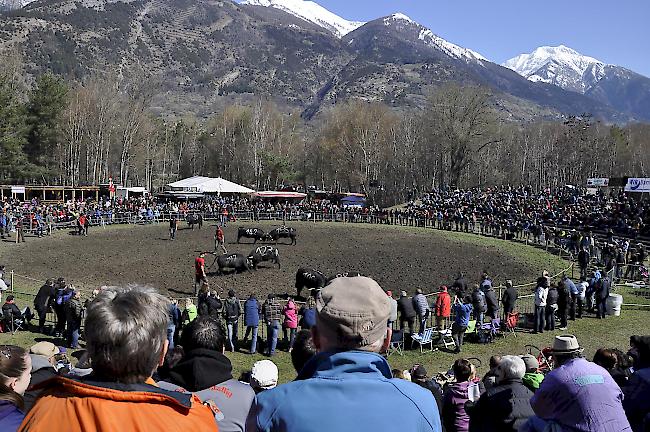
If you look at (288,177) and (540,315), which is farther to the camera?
(288,177)

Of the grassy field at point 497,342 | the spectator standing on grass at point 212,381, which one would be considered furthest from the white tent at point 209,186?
the spectator standing on grass at point 212,381

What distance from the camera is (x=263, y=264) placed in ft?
88.0

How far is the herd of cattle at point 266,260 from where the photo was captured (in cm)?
1995

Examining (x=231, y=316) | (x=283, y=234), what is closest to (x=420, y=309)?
(x=231, y=316)

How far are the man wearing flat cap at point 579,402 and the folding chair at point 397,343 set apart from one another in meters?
9.45

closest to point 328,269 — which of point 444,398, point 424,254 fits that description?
point 424,254

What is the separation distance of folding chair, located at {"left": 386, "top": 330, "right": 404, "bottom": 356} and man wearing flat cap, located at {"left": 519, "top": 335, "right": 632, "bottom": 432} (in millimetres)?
9450

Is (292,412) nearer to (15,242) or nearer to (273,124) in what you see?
(15,242)

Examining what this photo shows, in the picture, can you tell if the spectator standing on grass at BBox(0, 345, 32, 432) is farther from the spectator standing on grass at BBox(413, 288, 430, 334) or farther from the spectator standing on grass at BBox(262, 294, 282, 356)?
the spectator standing on grass at BBox(413, 288, 430, 334)

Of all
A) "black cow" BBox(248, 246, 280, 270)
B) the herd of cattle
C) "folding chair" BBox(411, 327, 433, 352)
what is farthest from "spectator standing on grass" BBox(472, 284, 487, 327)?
"black cow" BBox(248, 246, 280, 270)

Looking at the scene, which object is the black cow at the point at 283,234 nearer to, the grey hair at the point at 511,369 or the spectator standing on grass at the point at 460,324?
the spectator standing on grass at the point at 460,324

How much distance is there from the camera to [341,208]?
50.2 meters

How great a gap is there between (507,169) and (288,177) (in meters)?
50.5

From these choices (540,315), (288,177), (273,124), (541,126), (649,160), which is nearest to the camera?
(540,315)
